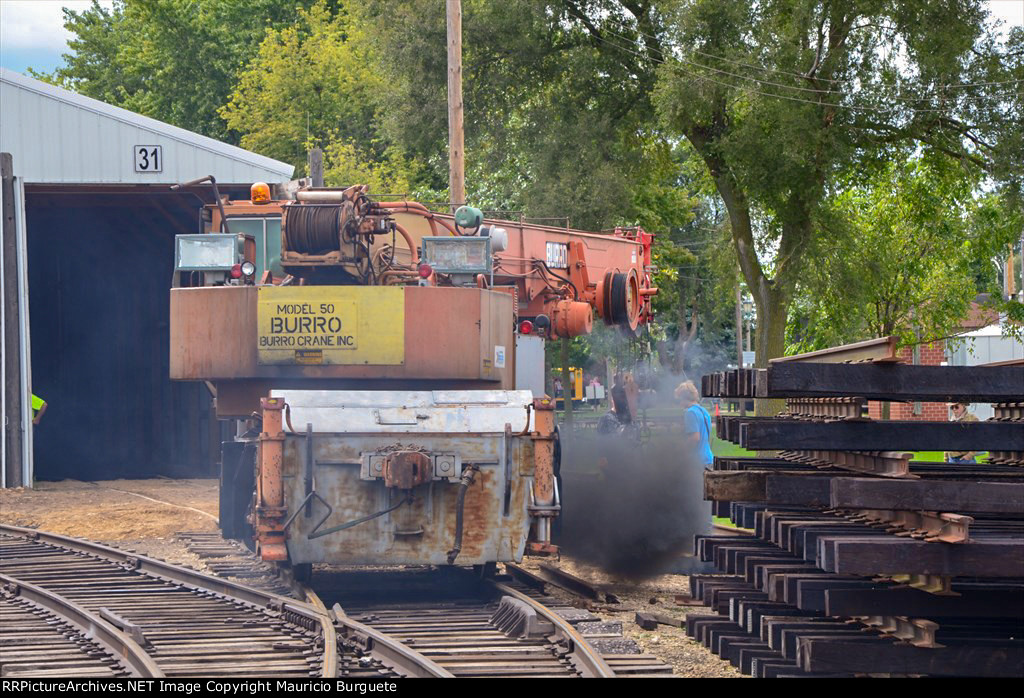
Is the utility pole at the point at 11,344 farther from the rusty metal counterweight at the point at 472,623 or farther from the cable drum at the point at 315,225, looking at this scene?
the cable drum at the point at 315,225

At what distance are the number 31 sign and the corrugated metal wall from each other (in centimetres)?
473

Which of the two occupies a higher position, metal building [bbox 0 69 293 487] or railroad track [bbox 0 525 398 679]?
metal building [bbox 0 69 293 487]

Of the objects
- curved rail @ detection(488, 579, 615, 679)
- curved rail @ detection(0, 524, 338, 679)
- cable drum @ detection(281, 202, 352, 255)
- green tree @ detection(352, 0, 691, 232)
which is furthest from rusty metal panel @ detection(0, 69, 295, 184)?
curved rail @ detection(488, 579, 615, 679)

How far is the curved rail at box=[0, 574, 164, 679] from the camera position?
26.8 feet

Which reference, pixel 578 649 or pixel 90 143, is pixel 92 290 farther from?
pixel 578 649

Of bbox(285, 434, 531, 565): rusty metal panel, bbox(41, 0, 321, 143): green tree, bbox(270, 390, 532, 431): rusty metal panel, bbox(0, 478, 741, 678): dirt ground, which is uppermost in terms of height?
bbox(41, 0, 321, 143): green tree

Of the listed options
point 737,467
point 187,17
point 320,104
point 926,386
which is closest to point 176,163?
point 737,467

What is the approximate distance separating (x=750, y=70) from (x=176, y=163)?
9556mm

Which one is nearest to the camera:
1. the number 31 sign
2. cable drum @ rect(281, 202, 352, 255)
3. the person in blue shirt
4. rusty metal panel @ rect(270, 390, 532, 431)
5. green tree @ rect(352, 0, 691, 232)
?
rusty metal panel @ rect(270, 390, 532, 431)

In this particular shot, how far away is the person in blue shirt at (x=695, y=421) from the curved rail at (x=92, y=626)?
20.9ft

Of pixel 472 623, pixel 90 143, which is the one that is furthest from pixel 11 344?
pixel 472 623

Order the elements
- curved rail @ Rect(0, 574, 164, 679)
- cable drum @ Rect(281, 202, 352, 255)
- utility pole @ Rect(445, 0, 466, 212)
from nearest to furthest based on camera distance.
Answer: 1. curved rail @ Rect(0, 574, 164, 679)
2. cable drum @ Rect(281, 202, 352, 255)
3. utility pole @ Rect(445, 0, 466, 212)

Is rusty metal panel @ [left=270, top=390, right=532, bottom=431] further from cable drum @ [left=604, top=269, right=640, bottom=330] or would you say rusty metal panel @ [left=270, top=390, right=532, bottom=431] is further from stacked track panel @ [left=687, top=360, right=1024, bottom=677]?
cable drum @ [left=604, top=269, right=640, bottom=330]

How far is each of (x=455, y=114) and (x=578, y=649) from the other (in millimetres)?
13783
